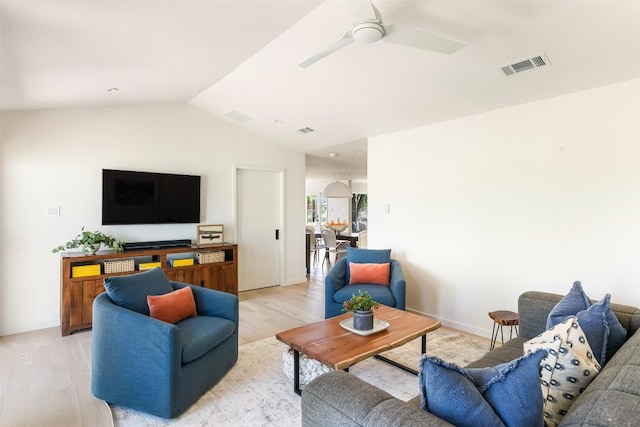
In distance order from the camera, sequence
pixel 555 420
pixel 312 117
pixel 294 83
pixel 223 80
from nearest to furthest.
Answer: pixel 555 420, pixel 294 83, pixel 223 80, pixel 312 117

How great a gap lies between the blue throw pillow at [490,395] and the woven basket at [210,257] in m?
4.18

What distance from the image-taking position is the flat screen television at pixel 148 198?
434cm

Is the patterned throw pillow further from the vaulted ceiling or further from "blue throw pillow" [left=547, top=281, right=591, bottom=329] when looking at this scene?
the vaulted ceiling

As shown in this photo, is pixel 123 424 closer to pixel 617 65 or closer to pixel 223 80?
pixel 223 80

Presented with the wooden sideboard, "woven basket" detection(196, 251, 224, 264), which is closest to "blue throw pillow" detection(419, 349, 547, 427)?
the wooden sideboard

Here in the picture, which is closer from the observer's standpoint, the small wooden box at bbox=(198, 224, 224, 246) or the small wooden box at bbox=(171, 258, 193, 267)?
the small wooden box at bbox=(171, 258, 193, 267)

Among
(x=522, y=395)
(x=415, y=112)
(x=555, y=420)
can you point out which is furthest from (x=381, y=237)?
(x=522, y=395)

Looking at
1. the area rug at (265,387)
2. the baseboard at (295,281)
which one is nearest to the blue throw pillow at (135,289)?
the area rug at (265,387)

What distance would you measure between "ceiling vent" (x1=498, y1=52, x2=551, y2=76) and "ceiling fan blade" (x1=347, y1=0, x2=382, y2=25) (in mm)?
1585

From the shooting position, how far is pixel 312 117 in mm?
4598

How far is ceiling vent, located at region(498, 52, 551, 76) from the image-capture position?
106 inches

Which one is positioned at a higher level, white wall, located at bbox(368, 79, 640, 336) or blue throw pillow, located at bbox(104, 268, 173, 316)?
white wall, located at bbox(368, 79, 640, 336)

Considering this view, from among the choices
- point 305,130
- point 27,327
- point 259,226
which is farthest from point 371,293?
point 27,327

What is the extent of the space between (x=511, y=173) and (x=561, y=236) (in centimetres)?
76
